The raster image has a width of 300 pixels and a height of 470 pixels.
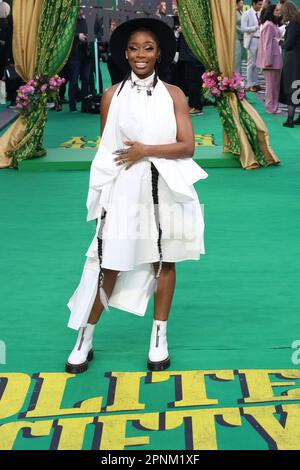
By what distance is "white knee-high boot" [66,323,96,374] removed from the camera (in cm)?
457

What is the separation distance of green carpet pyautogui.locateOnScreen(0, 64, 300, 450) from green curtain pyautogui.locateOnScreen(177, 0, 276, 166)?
2.19 metres

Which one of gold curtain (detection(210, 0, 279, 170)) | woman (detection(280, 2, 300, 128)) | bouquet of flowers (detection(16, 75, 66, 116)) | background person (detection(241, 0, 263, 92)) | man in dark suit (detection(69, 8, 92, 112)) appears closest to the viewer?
gold curtain (detection(210, 0, 279, 170))

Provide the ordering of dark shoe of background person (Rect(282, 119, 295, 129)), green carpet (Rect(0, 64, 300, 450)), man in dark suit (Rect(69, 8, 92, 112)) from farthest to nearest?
man in dark suit (Rect(69, 8, 92, 112)) → dark shoe of background person (Rect(282, 119, 295, 129)) → green carpet (Rect(0, 64, 300, 450))

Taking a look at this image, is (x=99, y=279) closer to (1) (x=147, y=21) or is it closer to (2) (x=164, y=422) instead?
(2) (x=164, y=422)

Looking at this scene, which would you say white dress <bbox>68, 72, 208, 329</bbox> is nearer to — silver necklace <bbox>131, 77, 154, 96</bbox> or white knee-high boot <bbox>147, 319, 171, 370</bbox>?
silver necklace <bbox>131, 77, 154, 96</bbox>

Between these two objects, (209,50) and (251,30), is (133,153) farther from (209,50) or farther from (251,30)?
(251,30)

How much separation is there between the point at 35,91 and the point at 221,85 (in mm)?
2115

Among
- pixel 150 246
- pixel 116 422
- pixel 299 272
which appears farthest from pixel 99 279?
pixel 299 272

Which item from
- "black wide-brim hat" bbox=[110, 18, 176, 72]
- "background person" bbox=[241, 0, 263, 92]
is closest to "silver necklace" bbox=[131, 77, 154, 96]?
"black wide-brim hat" bbox=[110, 18, 176, 72]

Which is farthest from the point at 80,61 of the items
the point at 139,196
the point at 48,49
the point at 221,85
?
the point at 139,196

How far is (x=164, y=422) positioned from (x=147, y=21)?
1.90 m

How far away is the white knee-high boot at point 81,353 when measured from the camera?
180 inches

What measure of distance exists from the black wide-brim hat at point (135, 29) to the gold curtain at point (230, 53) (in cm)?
569

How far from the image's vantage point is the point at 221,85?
10117 mm
